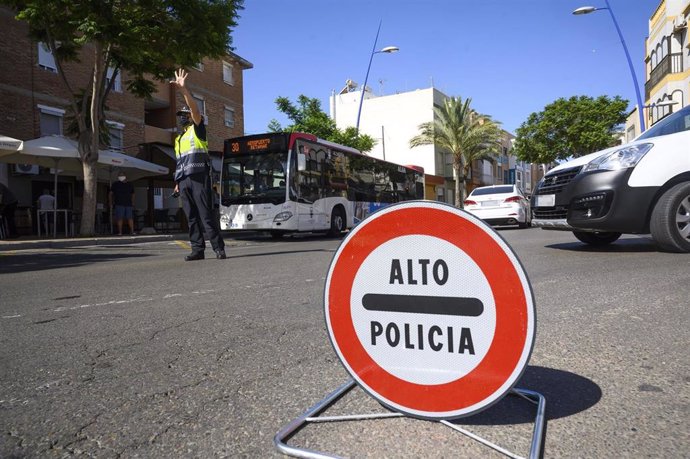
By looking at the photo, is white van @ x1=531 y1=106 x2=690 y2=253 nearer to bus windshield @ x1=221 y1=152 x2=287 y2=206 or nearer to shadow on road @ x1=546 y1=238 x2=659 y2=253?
shadow on road @ x1=546 y1=238 x2=659 y2=253

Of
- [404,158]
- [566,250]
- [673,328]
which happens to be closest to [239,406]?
[673,328]

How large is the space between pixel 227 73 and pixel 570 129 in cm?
2428

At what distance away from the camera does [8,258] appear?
8203 millimetres

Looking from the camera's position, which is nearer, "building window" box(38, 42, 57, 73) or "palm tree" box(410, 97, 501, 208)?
"building window" box(38, 42, 57, 73)

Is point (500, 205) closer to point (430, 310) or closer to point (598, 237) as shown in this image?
point (598, 237)

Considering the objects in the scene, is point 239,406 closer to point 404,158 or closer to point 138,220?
point 138,220

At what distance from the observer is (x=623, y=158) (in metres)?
5.64

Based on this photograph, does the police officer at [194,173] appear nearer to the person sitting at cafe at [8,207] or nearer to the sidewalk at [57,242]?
the sidewalk at [57,242]

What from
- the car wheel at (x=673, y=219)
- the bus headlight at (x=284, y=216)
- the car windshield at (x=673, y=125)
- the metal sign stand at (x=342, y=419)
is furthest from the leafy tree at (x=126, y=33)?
the metal sign stand at (x=342, y=419)

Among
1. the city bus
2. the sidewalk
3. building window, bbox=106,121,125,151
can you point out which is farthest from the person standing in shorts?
building window, bbox=106,121,125,151

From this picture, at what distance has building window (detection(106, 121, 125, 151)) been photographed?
21.0 m

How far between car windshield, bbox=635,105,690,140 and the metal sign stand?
546 cm

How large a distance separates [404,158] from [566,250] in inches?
1550

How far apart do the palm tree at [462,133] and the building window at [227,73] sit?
672 inches
